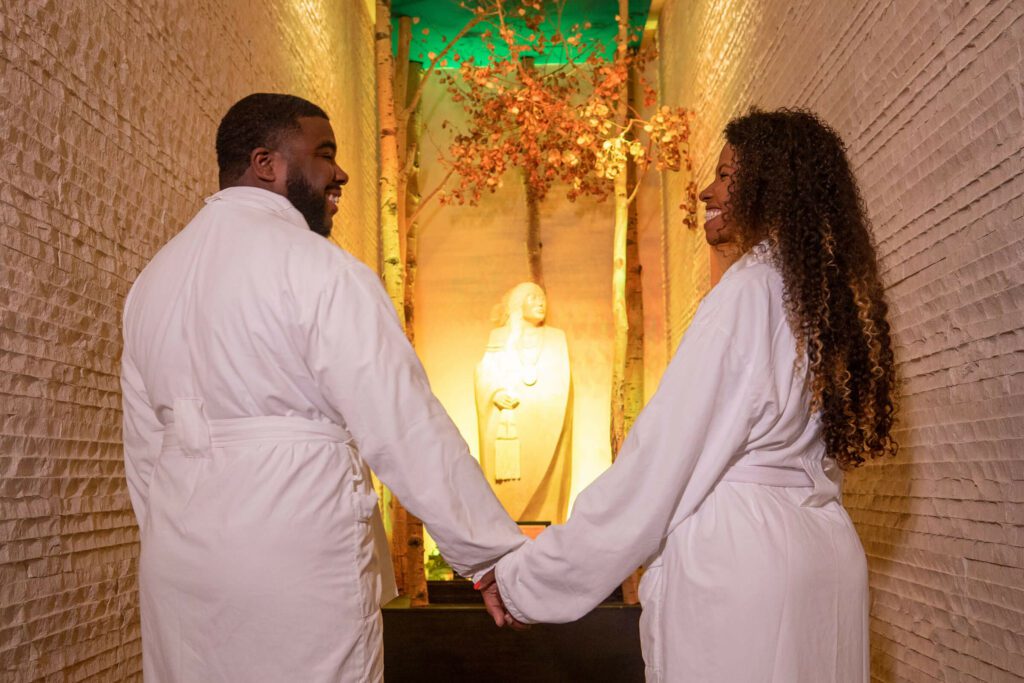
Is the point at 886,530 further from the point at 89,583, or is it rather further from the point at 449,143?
the point at 449,143

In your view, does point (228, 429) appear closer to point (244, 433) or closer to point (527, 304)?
point (244, 433)

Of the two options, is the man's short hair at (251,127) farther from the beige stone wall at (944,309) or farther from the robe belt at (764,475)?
the beige stone wall at (944,309)

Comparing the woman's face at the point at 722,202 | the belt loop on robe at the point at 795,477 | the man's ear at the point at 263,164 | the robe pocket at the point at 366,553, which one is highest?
the man's ear at the point at 263,164

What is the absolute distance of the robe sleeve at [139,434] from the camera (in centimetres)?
191

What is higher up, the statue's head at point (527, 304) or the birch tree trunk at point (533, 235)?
the birch tree trunk at point (533, 235)

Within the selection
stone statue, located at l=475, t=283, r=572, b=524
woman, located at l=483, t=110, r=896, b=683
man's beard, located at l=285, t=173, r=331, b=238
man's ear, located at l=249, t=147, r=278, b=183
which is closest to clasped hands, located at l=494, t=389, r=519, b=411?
stone statue, located at l=475, t=283, r=572, b=524

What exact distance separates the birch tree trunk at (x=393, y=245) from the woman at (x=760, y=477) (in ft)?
12.3

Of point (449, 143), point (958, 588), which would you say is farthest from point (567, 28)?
point (958, 588)

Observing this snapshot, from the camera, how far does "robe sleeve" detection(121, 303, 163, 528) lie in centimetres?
191

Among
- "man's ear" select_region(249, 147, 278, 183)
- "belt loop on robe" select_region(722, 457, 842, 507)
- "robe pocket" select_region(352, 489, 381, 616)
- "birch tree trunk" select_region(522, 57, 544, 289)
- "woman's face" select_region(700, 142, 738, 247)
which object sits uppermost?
"birch tree trunk" select_region(522, 57, 544, 289)

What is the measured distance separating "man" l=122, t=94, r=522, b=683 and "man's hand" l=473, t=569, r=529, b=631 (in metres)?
0.03

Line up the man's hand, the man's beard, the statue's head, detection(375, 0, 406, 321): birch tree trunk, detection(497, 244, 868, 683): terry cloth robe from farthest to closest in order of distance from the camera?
the statue's head, detection(375, 0, 406, 321): birch tree trunk, the man's beard, the man's hand, detection(497, 244, 868, 683): terry cloth robe

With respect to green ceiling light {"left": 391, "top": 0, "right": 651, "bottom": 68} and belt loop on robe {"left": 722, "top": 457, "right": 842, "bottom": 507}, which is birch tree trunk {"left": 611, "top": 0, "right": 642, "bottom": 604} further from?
belt loop on robe {"left": 722, "top": 457, "right": 842, "bottom": 507}

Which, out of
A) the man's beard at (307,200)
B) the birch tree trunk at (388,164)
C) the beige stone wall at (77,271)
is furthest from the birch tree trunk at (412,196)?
the man's beard at (307,200)
